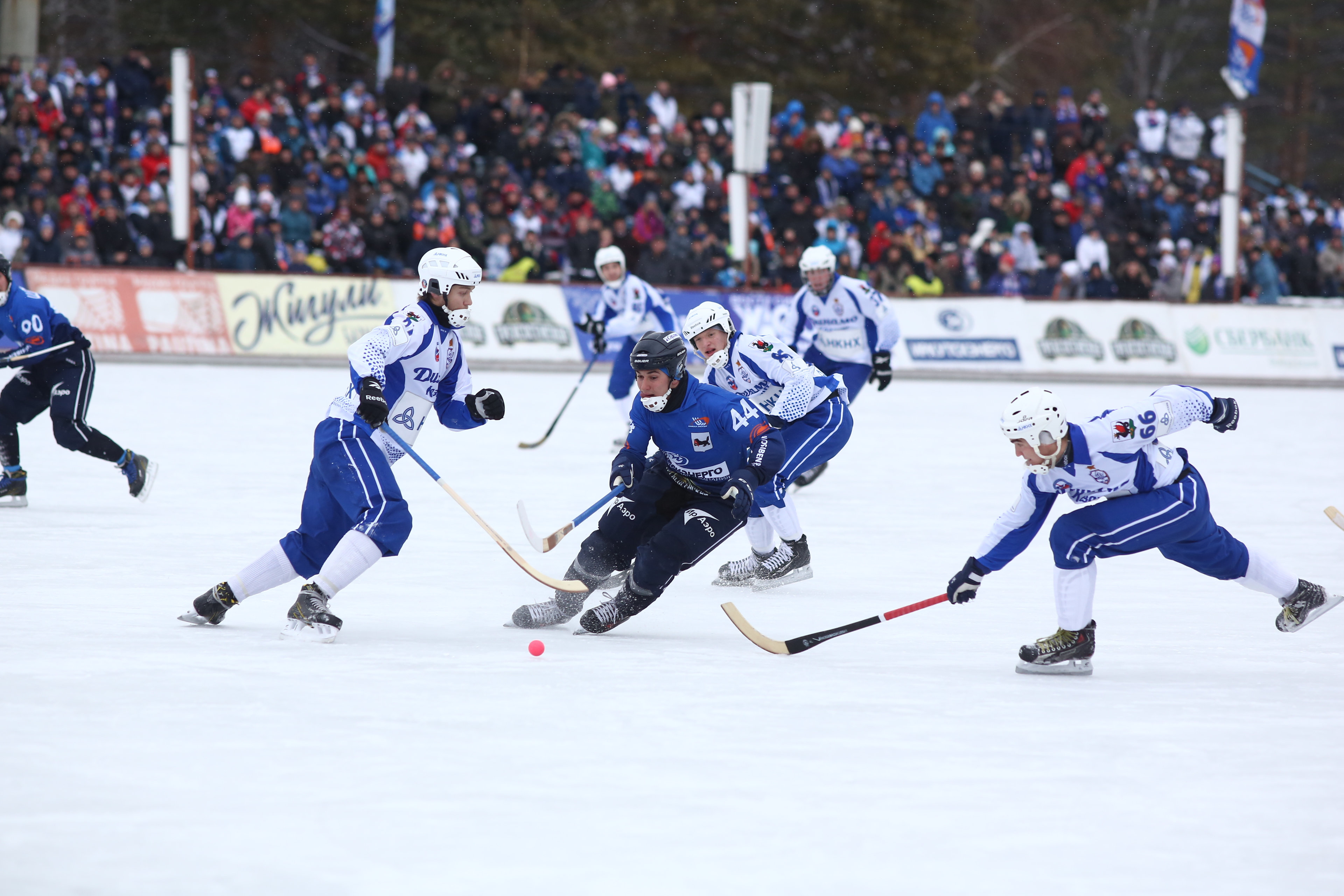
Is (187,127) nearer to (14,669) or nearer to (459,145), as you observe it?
(459,145)

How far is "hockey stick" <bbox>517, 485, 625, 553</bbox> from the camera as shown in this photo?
5957mm

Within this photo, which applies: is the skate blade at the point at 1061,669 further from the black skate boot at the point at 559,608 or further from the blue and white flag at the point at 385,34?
the blue and white flag at the point at 385,34

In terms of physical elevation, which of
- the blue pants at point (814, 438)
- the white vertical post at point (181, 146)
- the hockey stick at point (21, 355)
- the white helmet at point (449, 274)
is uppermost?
the white vertical post at point (181, 146)

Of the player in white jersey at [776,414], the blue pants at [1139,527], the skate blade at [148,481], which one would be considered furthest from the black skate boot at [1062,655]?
the skate blade at [148,481]

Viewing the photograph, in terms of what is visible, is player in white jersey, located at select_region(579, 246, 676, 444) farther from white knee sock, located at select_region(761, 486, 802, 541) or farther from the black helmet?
the black helmet

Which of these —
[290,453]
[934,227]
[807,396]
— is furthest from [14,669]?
[934,227]

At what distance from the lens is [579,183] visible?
758 inches

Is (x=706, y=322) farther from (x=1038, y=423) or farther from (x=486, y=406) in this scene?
(x=1038, y=423)

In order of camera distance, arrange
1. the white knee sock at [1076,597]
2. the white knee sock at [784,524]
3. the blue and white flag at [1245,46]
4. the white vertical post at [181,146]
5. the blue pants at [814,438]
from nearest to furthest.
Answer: the white knee sock at [1076,597] < the white knee sock at [784,524] < the blue pants at [814,438] < the white vertical post at [181,146] < the blue and white flag at [1245,46]

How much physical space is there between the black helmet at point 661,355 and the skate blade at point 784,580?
4.99ft

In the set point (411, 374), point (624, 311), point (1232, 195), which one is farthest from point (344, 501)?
point (1232, 195)

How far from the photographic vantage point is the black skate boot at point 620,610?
5.56m

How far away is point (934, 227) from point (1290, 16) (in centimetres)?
2196

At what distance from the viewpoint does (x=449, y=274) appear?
18.3ft
